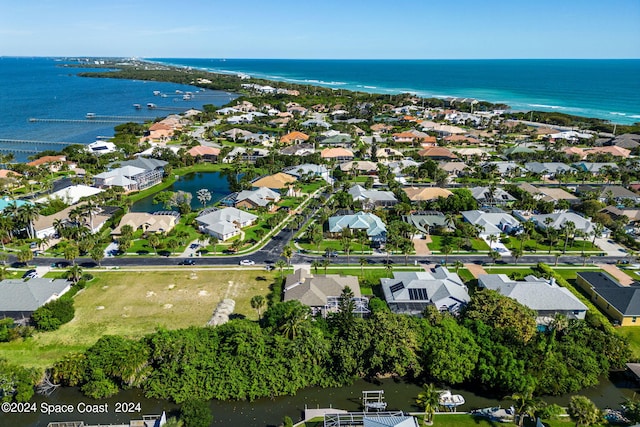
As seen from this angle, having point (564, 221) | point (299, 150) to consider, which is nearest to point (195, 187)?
point (299, 150)

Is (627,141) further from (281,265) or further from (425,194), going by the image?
(281,265)

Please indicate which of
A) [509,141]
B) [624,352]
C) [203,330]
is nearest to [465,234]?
[624,352]

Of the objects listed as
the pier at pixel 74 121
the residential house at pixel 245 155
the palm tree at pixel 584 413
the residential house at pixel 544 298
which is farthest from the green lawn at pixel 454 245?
the pier at pixel 74 121

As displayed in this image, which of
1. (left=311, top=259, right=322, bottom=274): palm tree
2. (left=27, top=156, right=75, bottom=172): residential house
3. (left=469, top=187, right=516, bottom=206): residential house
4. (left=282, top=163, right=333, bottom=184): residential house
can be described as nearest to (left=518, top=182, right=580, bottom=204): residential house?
(left=469, top=187, right=516, bottom=206): residential house

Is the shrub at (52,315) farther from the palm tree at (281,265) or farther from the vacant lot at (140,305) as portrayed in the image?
the palm tree at (281,265)

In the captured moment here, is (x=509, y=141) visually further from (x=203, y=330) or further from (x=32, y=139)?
(x=32, y=139)

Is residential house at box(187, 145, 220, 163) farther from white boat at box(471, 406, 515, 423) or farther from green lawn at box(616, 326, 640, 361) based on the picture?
white boat at box(471, 406, 515, 423)
